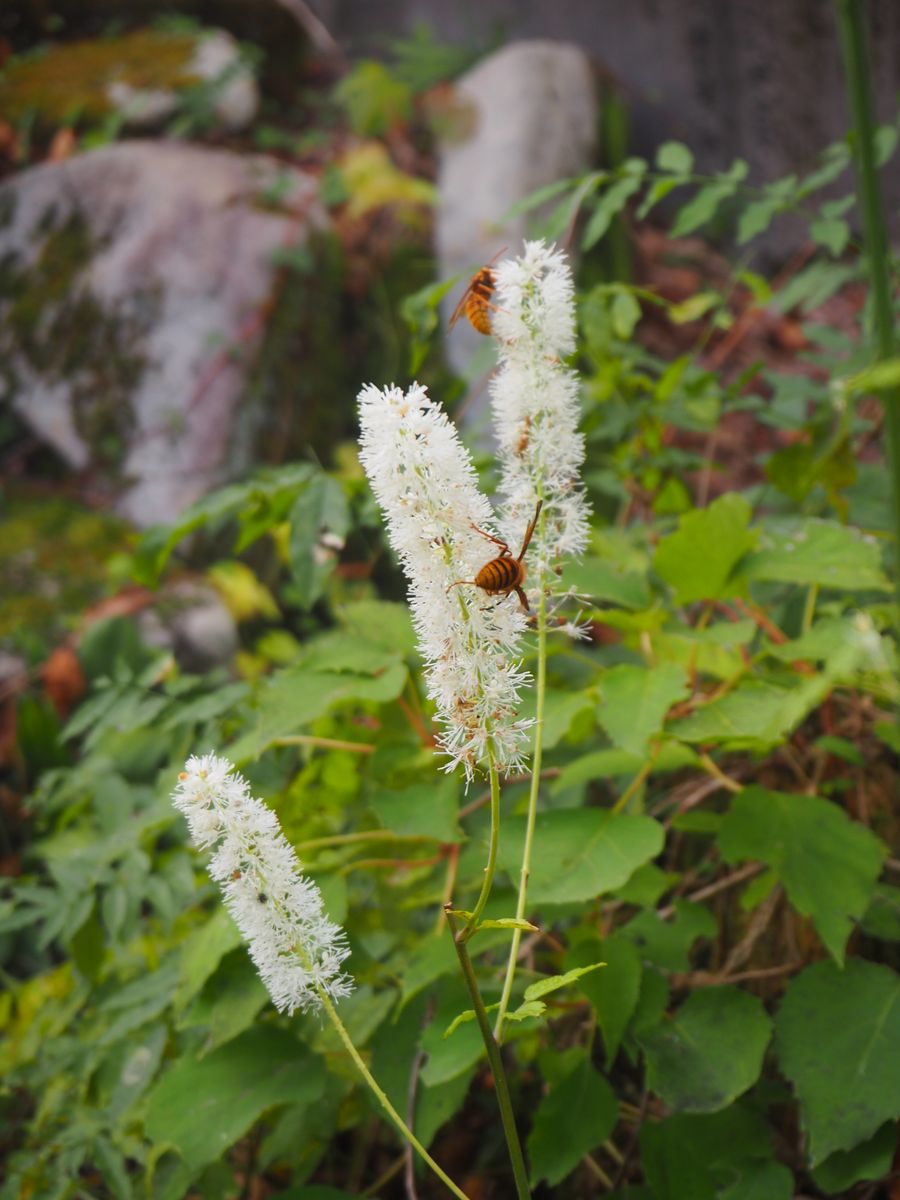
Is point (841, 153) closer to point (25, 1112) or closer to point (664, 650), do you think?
point (664, 650)

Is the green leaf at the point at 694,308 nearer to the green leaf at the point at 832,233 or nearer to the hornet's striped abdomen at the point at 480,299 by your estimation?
the green leaf at the point at 832,233

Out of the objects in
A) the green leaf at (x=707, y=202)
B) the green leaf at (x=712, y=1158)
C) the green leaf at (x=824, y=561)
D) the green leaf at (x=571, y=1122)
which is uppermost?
the green leaf at (x=707, y=202)

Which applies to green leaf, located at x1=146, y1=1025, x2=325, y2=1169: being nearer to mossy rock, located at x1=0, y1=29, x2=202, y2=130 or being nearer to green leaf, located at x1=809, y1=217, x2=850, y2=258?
green leaf, located at x1=809, y1=217, x2=850, y2=258

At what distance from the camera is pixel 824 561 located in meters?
1.13

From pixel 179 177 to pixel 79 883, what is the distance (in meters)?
3.21

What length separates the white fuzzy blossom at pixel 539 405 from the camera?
780 mm

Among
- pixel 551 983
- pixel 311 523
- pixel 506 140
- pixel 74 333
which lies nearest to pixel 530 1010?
pixel 551 983

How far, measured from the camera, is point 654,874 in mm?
Result: 1054

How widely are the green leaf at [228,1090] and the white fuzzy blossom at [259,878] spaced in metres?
0.37

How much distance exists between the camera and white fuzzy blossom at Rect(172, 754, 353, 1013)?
2.25 feet

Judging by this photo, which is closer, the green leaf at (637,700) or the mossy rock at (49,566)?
the green leaf at (637,700)

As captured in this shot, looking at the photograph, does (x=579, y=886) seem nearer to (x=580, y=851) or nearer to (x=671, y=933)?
(x=580, y=851)

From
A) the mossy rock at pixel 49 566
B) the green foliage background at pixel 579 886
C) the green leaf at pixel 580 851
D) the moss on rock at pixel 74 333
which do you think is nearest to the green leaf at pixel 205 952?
the green foliage background at pixel 579 886

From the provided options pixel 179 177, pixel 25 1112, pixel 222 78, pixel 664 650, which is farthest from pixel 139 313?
pixel 664 650
